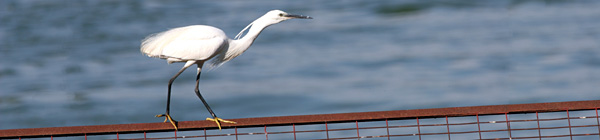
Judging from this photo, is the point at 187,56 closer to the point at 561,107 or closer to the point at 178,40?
the point at 178,40

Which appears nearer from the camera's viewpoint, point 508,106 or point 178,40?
point 508,106

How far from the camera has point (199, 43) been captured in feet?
8.07

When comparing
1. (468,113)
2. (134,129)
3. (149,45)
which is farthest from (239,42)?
(468,113)

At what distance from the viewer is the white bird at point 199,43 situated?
2469 millimetres

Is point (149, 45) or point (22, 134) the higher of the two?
point (149, 45)

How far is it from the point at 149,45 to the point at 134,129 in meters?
0.75

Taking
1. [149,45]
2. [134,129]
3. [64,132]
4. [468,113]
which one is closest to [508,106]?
[468,113]

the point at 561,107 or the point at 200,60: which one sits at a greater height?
the point at 200,60

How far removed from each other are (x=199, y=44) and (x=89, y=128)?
2.20 ft

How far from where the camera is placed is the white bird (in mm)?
2469

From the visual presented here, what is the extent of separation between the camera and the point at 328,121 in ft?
6.00

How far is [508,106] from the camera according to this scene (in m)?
1.82

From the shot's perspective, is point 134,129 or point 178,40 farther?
point 178,40

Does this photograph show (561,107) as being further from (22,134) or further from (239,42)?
(22,134)
